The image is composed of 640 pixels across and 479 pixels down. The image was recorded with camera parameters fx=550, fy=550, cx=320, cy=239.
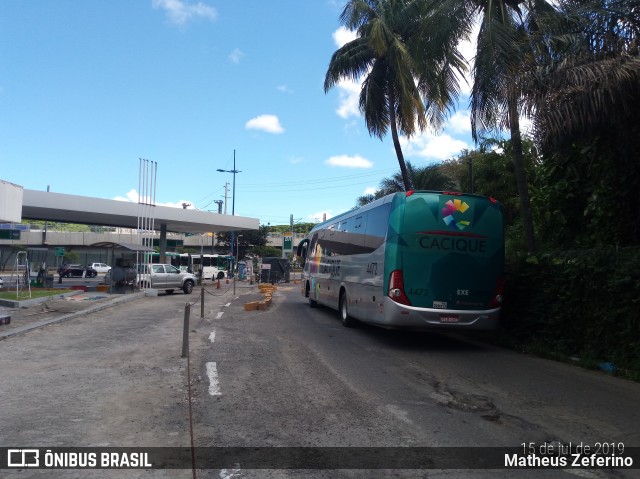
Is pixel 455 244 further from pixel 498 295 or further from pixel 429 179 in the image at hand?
pixel 429 179

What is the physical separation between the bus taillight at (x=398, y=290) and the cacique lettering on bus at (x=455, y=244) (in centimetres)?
81

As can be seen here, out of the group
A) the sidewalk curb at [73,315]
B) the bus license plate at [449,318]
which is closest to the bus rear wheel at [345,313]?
the bus license plate at [449,318]

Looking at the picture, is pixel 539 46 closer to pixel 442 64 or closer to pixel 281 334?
pixel 442 64

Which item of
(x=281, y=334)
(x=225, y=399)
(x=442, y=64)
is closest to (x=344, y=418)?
(x=225, y=399)

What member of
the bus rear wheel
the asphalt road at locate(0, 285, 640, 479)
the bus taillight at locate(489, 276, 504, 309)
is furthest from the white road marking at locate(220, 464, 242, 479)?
the bus rear wheel

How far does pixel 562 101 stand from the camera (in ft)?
31.1

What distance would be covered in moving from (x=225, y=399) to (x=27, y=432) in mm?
2293

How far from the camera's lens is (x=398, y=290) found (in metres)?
11.2

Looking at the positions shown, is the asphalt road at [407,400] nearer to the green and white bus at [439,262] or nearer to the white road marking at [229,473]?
the white road marking at [229,473]

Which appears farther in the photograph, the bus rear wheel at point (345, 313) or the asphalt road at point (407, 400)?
the bus rear wheel at point (345, 313)

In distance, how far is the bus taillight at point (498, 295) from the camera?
11570mm

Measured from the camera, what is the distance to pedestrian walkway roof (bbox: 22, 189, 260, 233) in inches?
1182

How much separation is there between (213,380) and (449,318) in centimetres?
526

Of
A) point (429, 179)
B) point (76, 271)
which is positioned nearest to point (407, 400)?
point (429, 179)
